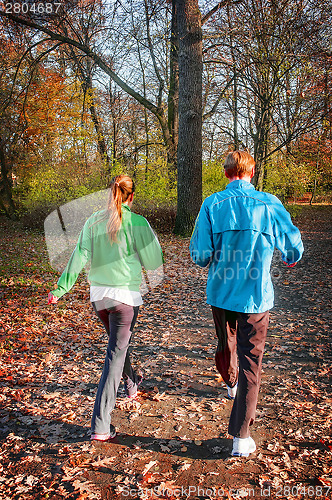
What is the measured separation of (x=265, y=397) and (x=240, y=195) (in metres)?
2.13

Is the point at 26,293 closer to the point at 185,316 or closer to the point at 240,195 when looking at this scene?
the point at 185,316

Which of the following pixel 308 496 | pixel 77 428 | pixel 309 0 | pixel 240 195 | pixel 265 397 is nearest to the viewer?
pixel 308 496

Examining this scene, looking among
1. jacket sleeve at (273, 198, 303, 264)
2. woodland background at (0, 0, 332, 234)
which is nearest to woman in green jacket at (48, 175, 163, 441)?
jacket sleeve at (273, 198, 303, 264)

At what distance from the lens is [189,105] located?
1191 centimetres

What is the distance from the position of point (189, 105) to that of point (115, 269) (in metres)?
10.2

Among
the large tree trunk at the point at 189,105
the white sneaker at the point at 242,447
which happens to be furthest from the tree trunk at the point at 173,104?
the white sneaker at the point at 242,447

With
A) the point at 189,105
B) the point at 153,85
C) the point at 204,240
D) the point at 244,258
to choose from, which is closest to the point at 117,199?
the point at 204,240

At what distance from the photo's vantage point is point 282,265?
33.0ft

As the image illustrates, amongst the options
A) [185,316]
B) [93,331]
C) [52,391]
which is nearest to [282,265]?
[185,316]

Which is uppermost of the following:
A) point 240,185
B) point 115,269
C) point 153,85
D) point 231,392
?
point 153,85

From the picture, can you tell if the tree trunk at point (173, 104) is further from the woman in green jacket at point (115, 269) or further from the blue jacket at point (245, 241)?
the blue jacket at point (245, 241)

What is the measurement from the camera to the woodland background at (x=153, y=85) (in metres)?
11.8

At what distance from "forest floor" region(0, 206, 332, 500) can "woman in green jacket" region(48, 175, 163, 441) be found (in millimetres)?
423

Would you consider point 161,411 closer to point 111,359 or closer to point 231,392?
point 231,392
